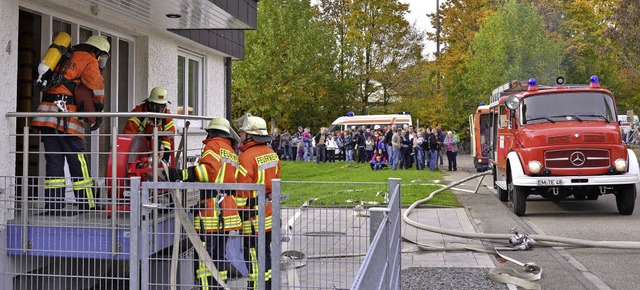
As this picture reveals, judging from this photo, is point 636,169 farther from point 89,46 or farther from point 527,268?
point 89,46

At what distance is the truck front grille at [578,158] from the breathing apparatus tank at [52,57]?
937 centimetres

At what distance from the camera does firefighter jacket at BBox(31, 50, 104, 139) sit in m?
6.52

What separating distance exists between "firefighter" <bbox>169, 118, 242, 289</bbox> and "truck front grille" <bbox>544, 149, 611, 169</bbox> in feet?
27.3

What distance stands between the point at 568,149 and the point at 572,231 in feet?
7.17

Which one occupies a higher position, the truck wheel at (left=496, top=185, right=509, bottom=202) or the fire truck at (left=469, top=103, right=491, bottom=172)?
the fire truck at (left=469, top=103, right=491, bottom=172)

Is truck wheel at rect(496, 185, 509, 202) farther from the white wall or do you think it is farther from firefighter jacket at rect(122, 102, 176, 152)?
the white wall

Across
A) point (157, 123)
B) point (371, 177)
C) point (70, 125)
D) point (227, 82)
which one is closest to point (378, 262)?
point (70, 125)

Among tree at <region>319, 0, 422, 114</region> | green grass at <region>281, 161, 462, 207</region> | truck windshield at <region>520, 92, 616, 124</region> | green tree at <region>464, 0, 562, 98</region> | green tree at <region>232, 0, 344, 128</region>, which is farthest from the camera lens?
tree at <region>319, 0, 422, 114</region>

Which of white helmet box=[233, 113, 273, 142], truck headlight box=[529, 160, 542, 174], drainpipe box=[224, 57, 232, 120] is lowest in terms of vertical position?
truck headlight box=[529, 160, 542, 174]

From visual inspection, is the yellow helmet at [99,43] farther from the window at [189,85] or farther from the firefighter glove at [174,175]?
the window at [189,85]

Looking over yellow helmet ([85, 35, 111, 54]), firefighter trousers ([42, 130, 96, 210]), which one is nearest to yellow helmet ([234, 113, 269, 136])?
firefighter trousers ([42, 130, 96, 210])

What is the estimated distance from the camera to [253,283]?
552 centimetres

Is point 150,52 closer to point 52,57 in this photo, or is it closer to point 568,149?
point 52,57

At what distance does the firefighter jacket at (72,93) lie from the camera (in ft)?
21.4
